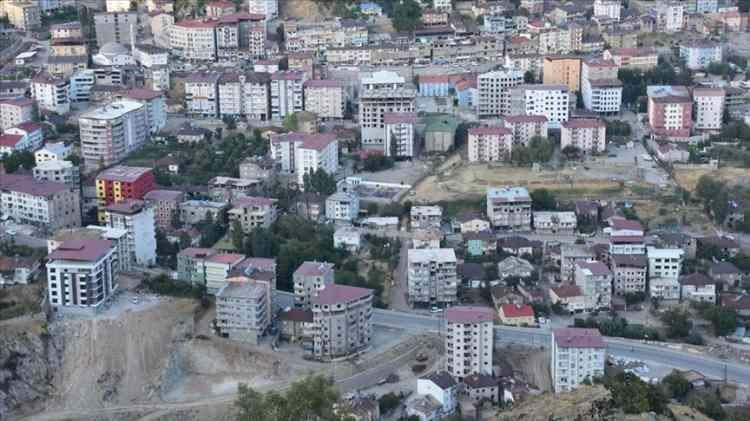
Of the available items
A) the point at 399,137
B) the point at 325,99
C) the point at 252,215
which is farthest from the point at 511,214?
the point at 325,99

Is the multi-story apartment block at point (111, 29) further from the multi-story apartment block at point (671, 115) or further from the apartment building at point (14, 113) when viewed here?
the multi-story apartment block at point (671, 115)

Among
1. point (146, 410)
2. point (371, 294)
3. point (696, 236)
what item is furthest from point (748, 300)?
point (146, 410)

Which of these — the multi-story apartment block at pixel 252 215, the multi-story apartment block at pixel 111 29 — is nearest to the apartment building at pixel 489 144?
the multi-story apartment block at pixel 252 215

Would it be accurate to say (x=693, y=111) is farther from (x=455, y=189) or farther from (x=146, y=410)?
(x=146, y=410)

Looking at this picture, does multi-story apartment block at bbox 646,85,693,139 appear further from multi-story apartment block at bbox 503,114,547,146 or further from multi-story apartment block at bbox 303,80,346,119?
multi-story apartment block at bbox 303,80,346,119

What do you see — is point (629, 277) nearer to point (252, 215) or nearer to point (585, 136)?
point (585, 136)
